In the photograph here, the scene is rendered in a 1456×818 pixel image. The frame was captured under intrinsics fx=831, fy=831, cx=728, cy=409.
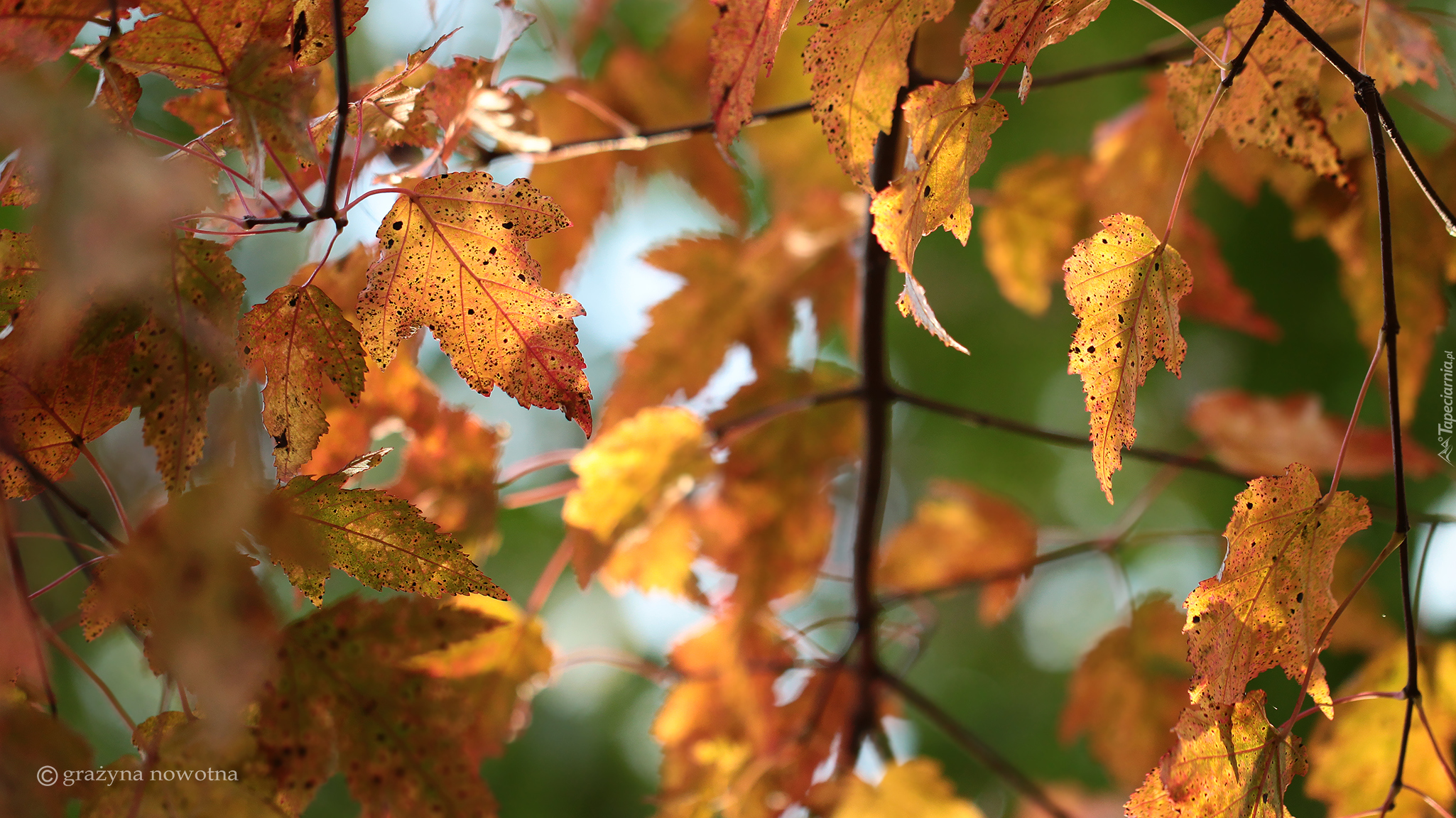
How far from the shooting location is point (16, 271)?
370 millimetres

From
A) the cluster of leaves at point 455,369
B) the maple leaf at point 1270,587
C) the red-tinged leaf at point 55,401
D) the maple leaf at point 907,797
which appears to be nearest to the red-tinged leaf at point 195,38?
the cluster of leaves at point 455,369

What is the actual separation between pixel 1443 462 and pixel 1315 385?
1.30 m

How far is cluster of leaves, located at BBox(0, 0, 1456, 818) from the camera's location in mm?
308

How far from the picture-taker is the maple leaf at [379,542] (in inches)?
15.0

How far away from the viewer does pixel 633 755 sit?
2.73 m

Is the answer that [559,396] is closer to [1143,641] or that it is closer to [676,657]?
A: [676,657]

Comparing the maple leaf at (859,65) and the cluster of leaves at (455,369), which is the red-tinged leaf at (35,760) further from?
the maple leaf at (859,65)

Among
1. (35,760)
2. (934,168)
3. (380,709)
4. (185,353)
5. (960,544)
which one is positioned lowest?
(960,544)

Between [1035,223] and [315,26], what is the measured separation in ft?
2.25

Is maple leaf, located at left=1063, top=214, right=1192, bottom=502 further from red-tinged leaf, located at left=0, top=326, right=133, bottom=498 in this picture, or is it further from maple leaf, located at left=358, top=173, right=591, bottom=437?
red-tinged leaf, located at left=0, top=326, right=133, bottom=498

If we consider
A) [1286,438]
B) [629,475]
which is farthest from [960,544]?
[629,475]

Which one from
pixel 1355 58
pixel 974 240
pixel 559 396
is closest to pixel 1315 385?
pixel 974 240

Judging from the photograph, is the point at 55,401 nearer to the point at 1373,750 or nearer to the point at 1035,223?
the point at 1035,223

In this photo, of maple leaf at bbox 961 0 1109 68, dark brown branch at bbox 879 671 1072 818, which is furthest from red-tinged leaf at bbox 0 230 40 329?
dark brown branch at bbox 879 671 1072 818
